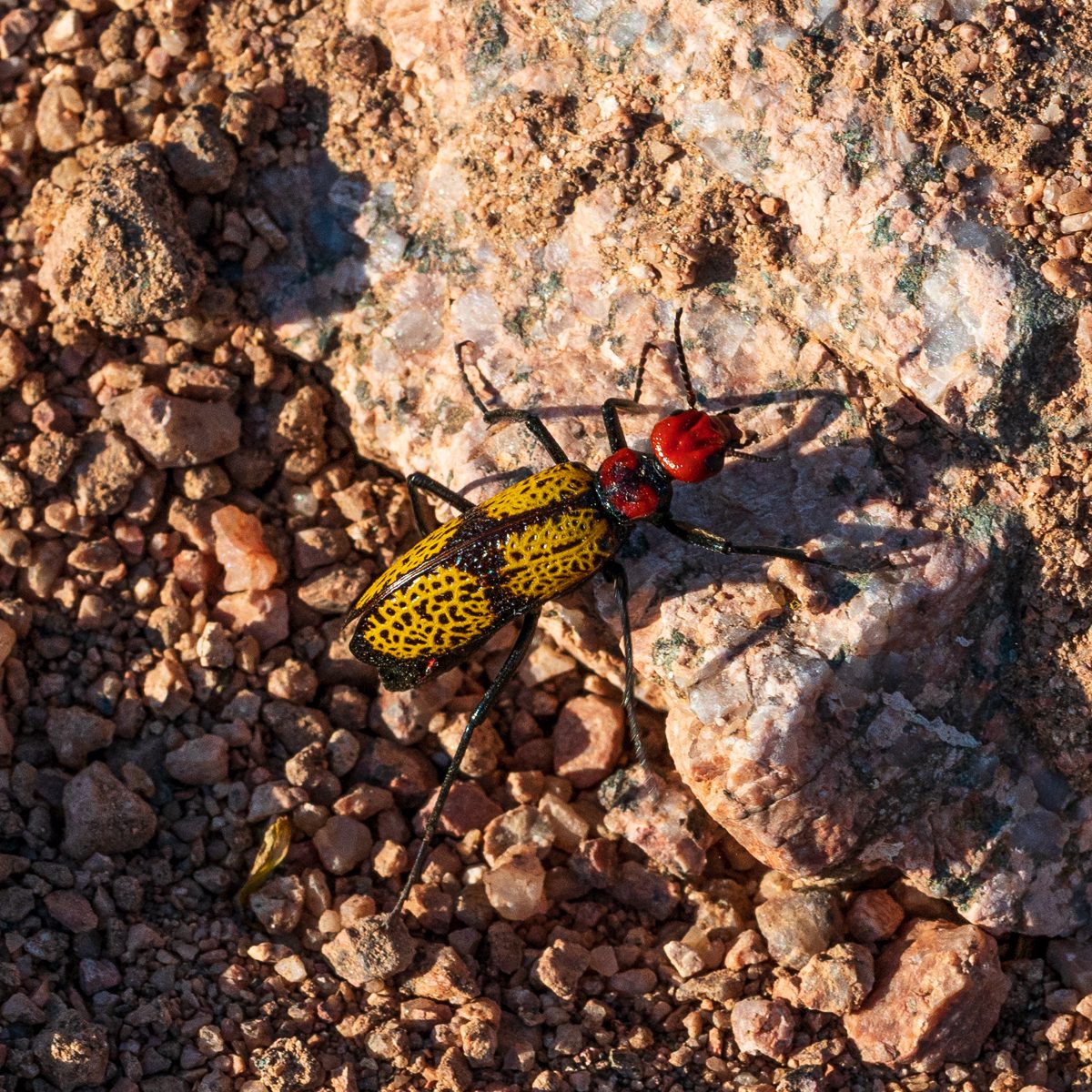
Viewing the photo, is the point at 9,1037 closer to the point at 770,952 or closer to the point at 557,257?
the point at 770,952

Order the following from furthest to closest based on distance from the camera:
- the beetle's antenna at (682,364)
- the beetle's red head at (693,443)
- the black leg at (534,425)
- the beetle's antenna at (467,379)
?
1. the beetle's antenna at (467,379)
2. the black leg at (534,425)
3. the beetle's antenna at (682,364)
4. the beetle's red head at (693,443)

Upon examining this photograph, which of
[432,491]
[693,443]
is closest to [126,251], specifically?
[432,491]

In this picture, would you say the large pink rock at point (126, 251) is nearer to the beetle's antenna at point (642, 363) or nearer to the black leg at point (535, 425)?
the black leg at point (535, 425)

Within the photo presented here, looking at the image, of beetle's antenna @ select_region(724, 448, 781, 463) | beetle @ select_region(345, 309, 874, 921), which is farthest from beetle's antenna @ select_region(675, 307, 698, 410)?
beetle's antenna @ select_region(724, 448, 781, 463)

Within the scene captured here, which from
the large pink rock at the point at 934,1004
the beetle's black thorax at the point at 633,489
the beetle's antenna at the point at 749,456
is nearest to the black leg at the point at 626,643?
the beetle's black thorax at the point at 633,489

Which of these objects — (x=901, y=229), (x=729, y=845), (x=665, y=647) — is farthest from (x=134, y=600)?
(x=901, y=229)

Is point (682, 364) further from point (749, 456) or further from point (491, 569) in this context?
point (491, 569)

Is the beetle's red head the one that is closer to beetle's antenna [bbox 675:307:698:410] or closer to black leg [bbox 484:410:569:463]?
beetle's antenna [bbox 675:307:698:410]
